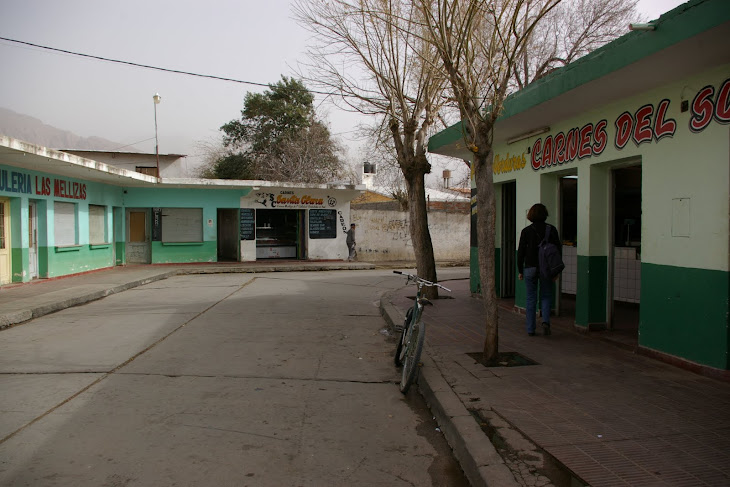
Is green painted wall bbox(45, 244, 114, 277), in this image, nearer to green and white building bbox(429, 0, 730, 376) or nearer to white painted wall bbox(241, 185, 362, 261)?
white painted wall bbox(241, 185, 362, 261)

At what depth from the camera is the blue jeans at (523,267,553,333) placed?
6.95 meters

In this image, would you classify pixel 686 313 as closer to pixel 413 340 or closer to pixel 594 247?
pixel 594 247

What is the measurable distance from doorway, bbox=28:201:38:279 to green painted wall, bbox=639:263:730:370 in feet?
49.1

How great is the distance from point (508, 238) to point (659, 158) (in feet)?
15.9

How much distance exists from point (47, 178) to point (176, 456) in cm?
1394

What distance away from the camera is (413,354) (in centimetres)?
503

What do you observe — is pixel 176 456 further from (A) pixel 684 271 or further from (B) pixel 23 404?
(A) pixel 684 271

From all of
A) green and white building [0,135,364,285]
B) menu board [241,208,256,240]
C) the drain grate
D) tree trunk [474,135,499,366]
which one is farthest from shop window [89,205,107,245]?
Answer: tree trunk [474,135,499,366]

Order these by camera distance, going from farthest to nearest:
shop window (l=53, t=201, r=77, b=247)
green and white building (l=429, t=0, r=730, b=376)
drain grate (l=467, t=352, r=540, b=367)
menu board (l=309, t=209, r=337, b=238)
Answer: menu board (l=309, t=209, r=337, b=238) → shop window (l=53, t=201, r=77, b=247) → drain grate (l=467, t=352, r=540, b=367) → green and white building (l=429, t=0, r=730, b=376)

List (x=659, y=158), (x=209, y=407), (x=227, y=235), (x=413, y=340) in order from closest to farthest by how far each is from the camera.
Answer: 1. (x=209, y=407)
2. (x=413, y=340)
3. (x=659, y=158)
4. (x=227, y=235)

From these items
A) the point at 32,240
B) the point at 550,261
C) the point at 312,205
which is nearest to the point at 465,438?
the point at 550,261

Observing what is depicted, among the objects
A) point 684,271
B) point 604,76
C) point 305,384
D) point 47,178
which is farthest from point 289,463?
point 47,178

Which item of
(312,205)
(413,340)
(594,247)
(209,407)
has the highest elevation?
(312,205)

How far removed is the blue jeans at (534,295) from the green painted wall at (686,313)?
4.18ft
